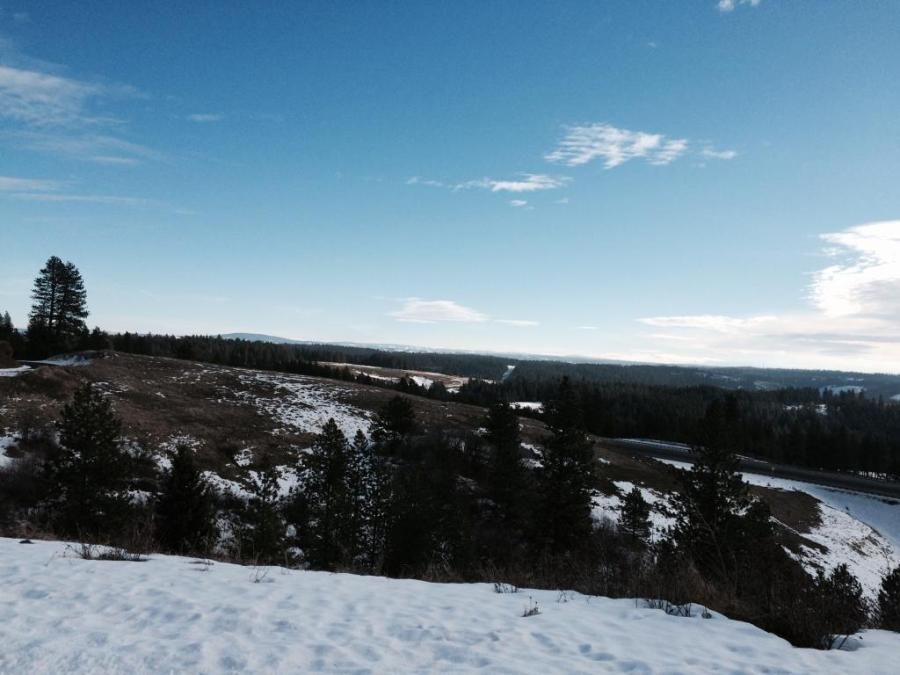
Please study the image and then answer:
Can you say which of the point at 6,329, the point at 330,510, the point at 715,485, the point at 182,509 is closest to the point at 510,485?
the point at 330,510

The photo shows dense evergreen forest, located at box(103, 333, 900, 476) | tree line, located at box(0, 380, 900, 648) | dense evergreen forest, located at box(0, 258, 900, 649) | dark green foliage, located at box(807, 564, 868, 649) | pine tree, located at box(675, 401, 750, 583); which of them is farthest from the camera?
dense evergreen forest, located at box(103, 333, 900, 476)

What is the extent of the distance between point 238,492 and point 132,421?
1112 cm

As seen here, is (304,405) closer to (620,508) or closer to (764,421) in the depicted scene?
(620,508)

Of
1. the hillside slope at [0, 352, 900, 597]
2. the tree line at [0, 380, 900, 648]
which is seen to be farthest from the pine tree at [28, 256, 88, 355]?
the tree line at [0, 380, 900, 648]

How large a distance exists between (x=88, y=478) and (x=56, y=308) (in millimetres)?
58227

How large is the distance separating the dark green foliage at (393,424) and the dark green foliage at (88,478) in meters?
19.4

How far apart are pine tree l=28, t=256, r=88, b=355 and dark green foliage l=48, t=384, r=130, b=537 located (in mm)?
54657

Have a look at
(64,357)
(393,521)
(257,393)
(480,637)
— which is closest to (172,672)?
(480,637)

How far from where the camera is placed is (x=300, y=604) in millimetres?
6129

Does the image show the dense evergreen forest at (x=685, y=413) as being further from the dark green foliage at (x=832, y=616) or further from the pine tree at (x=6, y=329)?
the dark green foliage at (x=832, y=616)

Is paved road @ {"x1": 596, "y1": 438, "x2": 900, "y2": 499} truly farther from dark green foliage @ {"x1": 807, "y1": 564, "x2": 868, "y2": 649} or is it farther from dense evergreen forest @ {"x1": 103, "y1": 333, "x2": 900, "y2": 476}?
dark green foliage @ {"x1": 807, "y1": 564, "x2": 868, "y2": 649}

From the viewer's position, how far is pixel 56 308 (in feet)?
208

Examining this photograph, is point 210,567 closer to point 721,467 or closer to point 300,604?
point 300,604

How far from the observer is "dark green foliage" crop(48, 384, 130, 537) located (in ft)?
61.4
